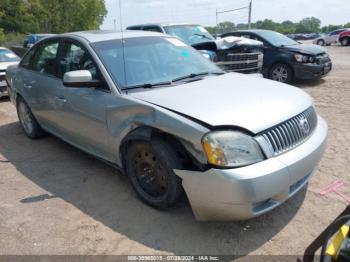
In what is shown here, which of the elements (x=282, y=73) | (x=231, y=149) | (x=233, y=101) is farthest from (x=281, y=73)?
(x=231, y=149)

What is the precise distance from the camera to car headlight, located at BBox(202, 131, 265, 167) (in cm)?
270

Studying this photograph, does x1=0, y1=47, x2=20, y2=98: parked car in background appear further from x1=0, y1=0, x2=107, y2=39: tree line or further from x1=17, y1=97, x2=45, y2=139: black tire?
x1=0, y1=0, x2=107, y2=39: tree line

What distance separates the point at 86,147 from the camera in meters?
4.20

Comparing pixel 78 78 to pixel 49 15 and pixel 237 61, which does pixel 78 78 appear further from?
pixel 49 15

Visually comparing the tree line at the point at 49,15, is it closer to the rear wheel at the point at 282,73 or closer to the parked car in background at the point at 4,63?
the parked car in background at the point at 4,63

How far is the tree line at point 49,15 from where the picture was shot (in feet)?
107

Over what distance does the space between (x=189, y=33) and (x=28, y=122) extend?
4.94m

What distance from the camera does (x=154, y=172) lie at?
129 inches

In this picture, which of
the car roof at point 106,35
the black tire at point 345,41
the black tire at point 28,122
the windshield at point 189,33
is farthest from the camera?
the black tire at point 345,41

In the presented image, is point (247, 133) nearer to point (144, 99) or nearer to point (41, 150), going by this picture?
point (144, 99)

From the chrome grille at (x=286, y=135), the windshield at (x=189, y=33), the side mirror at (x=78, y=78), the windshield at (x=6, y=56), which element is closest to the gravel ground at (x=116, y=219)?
the chrome grille at (x=286, y=135)

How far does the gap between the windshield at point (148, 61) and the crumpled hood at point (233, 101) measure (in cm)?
27

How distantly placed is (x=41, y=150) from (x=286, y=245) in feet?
12.3

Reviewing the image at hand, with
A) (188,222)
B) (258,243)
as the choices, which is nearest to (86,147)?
(188,222)
